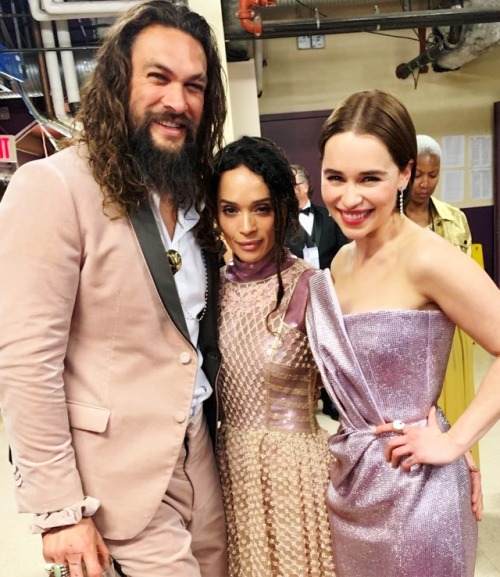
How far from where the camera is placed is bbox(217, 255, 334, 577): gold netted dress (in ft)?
4.20

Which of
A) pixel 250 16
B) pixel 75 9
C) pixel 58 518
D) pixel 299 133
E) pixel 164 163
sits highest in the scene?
pixel 75 9

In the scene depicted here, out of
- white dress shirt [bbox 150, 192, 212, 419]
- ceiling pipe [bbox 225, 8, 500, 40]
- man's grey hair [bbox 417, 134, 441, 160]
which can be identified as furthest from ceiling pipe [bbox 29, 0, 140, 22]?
white dress shirt [bbox 150, 192, 212, 419]

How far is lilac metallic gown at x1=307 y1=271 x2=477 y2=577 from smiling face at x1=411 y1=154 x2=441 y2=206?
45.0 inches

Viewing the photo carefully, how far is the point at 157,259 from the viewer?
115cm

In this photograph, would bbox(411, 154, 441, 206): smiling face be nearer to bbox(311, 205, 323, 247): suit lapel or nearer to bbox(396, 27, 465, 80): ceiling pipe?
bbox(311, 205, 323, 247): suit lapel

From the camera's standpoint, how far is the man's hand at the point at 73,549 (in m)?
1.05

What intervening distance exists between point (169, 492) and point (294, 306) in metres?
0.53

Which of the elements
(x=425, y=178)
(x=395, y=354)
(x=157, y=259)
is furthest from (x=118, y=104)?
(x=425, y=178)

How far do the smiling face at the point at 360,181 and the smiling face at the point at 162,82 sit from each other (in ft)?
1.16

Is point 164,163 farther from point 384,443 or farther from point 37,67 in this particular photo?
point 37,67

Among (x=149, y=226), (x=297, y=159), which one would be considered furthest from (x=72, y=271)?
(x=297, y=159)

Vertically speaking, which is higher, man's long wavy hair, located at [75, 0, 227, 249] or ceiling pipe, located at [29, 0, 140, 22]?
ceiling pipe, located at [29, 0, 140, 22]

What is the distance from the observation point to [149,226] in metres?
1.17

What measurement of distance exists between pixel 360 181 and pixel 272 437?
0.65 m
